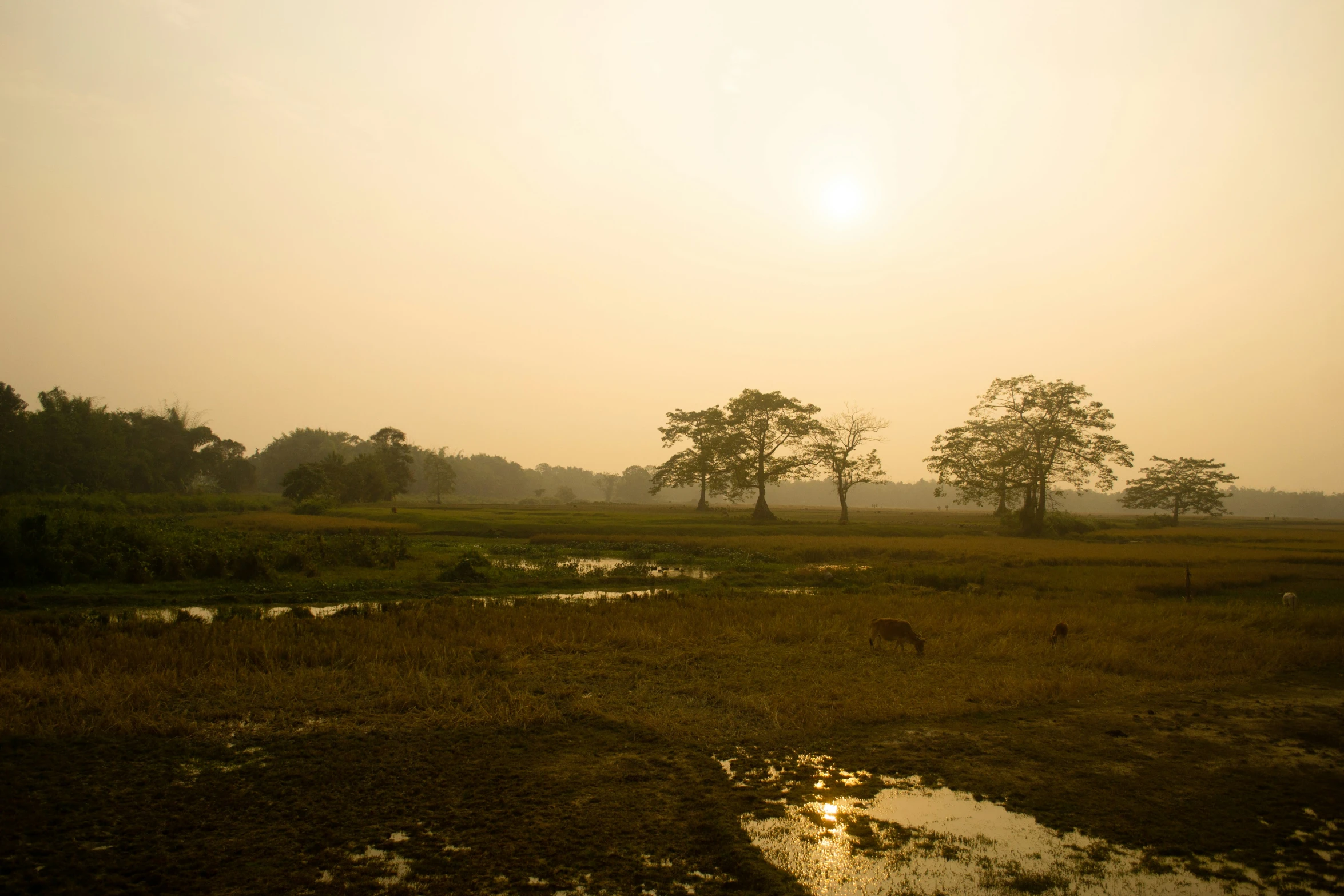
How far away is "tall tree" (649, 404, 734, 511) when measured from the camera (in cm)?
6325

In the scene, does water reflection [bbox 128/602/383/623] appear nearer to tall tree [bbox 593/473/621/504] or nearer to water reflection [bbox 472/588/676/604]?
water reflection [bbox 472/588/676/604]

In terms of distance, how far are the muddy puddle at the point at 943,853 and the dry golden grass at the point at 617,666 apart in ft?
A: 6.63

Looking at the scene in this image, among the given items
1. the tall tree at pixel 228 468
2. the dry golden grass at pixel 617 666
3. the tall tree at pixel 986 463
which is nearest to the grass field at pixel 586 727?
the dry golden grass at pixel 617 666

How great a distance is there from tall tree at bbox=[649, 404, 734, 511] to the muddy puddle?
55.6m

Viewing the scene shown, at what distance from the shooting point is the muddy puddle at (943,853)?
5273mm

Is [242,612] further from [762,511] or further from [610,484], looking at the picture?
[610,484]

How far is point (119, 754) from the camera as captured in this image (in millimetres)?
7312

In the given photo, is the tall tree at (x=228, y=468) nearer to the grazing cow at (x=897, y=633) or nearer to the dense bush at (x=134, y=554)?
the dense bush at (x=134, y=554)

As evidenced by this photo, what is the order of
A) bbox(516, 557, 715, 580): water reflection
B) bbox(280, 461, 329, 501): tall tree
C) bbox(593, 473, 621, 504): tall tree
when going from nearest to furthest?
1. bbox(516, 557, 715, 580): water reflection
2. bbox(280, 461, 329, 501): tall tree
3. bbox(593, 473, 621, 504): tall tree

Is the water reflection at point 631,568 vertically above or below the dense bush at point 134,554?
below

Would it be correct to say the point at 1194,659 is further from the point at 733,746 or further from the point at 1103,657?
the point at 733,746

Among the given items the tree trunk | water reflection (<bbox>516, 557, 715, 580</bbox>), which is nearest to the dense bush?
water reflection (<bbox>516, 557, 715, 580</bbox>)

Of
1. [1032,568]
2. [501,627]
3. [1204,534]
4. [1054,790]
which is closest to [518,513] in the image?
[1032,568]

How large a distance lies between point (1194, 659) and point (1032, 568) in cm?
1590
